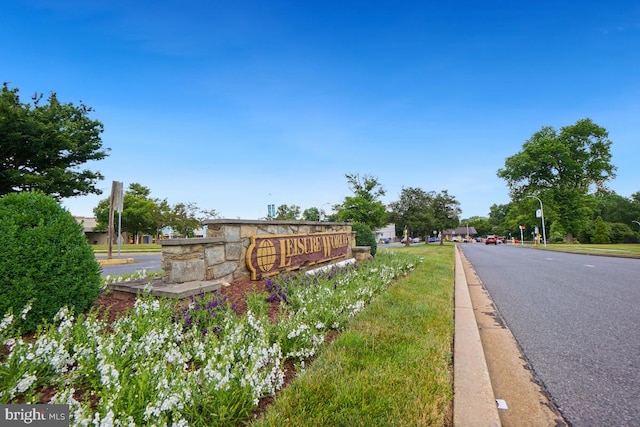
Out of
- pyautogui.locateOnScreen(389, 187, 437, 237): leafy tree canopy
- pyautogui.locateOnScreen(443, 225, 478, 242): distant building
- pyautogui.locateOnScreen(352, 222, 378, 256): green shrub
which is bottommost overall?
pyautogui.locateOnScreen(443, 225, 478, 242): distant building

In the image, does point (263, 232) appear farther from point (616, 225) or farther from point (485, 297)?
point (616, 225)

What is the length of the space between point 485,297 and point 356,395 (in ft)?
17.7

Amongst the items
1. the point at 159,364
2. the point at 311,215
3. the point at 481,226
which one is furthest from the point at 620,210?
the point at 159,364

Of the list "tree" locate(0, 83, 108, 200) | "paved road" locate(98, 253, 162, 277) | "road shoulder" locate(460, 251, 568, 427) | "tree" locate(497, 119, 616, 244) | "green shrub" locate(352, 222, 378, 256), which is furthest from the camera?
"tree" locate(497, 119, 616, 244)

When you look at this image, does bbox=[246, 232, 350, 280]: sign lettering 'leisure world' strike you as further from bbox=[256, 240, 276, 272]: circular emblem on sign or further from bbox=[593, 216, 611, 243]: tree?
bbox=[593, 216, 611, 243]: tree

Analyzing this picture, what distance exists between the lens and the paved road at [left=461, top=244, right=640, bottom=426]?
2.35 metres

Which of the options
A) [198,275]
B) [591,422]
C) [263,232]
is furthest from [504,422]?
[263,232]

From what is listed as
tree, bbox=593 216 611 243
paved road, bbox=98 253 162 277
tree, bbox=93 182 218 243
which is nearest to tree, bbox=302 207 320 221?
tree, bbox=93 182 218 243

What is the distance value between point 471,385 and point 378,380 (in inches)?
30.0

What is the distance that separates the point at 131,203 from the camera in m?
51.2

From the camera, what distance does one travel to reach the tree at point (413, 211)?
111 feet

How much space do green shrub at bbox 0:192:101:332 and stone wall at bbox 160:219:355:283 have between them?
0.98m

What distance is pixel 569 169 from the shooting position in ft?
137

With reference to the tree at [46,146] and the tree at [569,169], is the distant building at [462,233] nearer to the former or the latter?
the tree at [569,169]
